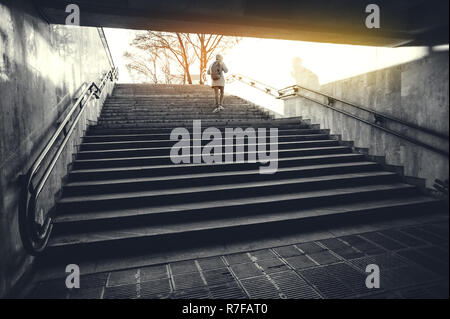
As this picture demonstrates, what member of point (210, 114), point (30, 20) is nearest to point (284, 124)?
point (210, 114)

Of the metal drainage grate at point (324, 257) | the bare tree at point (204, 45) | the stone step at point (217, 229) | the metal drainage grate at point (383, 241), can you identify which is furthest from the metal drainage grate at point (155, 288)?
the bare tree at point (204, 45)

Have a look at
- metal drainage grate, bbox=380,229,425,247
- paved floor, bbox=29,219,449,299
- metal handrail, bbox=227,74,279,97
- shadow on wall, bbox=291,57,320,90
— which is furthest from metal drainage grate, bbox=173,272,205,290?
metal handrail, bbox=227,74,279,97

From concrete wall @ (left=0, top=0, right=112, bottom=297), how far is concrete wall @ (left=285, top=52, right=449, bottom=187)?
3.50 metres

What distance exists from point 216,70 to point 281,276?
6.67 meters

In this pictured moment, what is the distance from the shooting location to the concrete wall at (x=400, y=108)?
1.64 m

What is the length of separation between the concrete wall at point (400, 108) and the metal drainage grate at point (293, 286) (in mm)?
1471

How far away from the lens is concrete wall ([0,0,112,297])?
2.45 metres

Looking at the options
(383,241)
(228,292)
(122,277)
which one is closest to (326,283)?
(228,292)

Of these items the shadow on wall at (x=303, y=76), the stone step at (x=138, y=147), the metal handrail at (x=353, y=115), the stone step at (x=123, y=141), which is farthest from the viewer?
the shadow on wall at (x=303, y=76)

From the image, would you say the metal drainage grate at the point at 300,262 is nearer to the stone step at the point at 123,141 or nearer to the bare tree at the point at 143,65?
the stone step at the point at 123,141

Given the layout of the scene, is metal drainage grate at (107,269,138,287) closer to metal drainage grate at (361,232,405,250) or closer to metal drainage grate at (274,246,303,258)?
metal drainage grate at (274,246,303,258)

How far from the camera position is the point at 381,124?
5.18 meters

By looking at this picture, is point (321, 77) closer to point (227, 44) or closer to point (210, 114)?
point (210, 114)

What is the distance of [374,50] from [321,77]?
73.5 inches
